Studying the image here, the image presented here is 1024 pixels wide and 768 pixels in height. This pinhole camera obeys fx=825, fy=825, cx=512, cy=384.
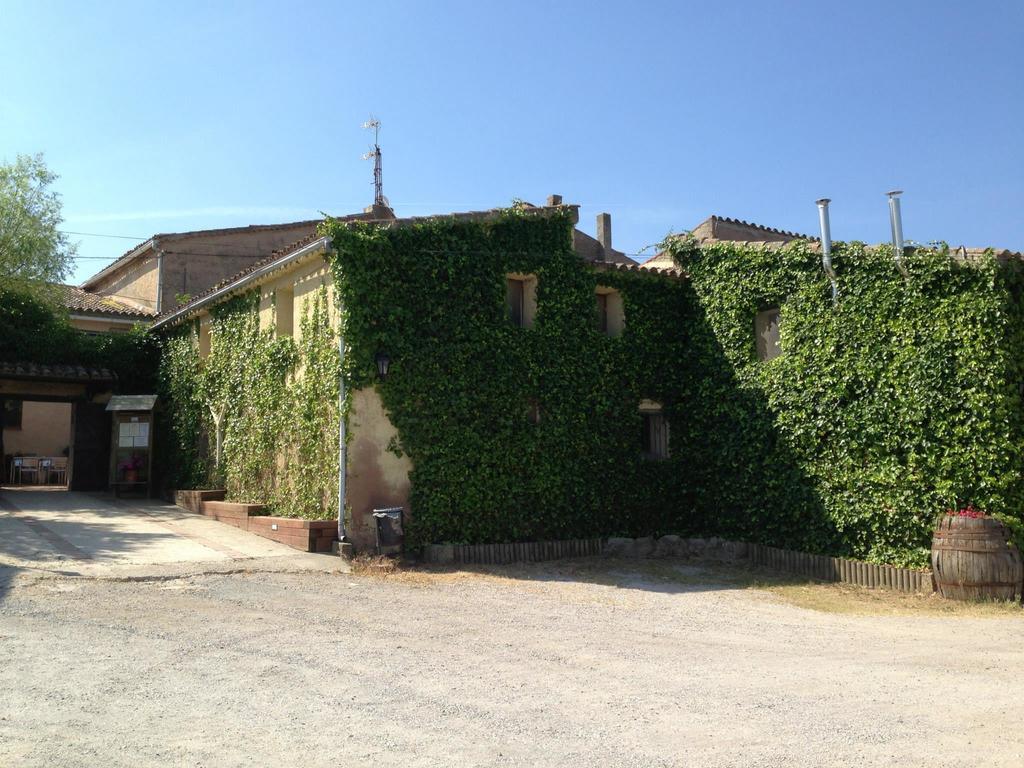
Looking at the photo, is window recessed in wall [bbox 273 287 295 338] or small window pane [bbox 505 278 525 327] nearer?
small window pane [bbox 505 278 525 327]

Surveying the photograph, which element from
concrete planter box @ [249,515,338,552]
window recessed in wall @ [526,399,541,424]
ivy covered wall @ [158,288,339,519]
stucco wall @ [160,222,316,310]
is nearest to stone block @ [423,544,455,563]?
concrete planter box @ [249,515,338,552]

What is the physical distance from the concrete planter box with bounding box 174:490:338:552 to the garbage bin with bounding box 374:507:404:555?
0.72m

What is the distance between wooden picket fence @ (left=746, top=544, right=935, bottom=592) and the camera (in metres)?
11.4

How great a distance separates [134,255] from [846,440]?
21.0 m

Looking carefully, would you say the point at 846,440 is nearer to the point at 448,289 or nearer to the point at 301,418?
the point at 448,289

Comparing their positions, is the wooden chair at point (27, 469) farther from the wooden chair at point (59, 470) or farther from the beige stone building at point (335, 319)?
the beige stone building at point (335, 319)

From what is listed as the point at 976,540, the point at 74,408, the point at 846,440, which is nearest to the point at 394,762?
the point at 976,540

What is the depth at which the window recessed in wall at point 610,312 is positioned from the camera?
591 inches

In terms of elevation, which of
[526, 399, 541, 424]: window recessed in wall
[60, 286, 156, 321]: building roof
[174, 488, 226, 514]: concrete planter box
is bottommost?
[174, 488, 226, 514]: concrete planter box

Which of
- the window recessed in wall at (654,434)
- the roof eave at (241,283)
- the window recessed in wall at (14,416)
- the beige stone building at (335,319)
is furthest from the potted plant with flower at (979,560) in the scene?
the window recessed in wall at (14,416)

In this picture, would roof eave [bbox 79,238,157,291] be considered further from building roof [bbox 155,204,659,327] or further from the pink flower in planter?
the pink flower in planter

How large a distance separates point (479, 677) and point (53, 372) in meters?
15.9

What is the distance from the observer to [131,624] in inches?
300

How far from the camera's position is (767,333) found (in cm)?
1414
